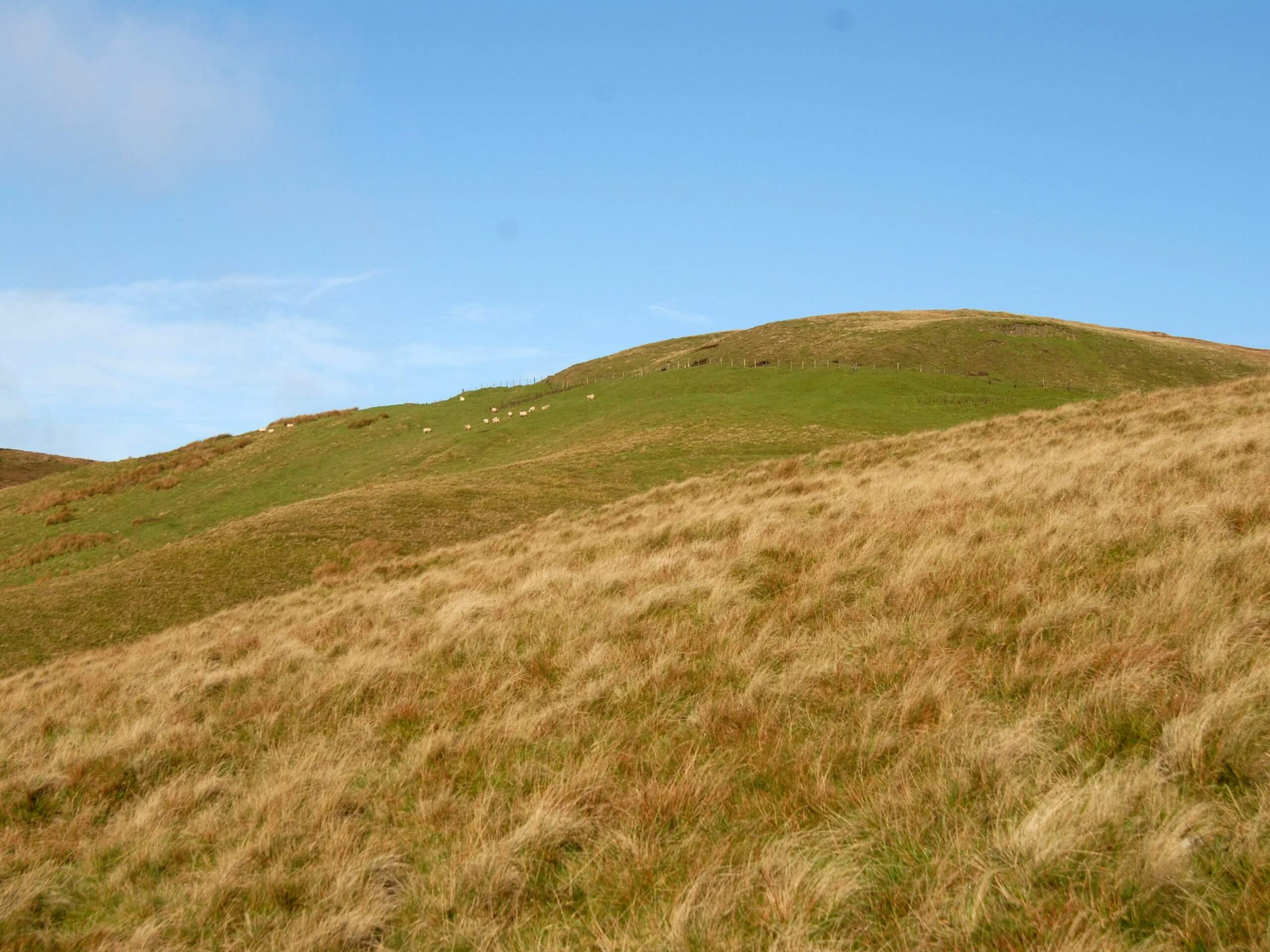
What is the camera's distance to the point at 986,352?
72.9 metres

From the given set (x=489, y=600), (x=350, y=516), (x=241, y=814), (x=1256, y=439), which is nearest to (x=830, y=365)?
(x=350, y=516)

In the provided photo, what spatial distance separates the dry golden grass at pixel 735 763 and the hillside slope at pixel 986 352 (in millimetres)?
62967

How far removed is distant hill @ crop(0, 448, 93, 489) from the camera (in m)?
92.4

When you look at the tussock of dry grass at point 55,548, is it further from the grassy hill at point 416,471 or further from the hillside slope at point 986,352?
the hillside slope at point 986,352

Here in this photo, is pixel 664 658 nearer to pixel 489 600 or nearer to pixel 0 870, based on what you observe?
pixel 489 600

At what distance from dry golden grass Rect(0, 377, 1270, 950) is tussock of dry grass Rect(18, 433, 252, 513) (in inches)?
1935

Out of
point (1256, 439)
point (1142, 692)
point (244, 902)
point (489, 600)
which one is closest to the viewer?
point (244, 902)

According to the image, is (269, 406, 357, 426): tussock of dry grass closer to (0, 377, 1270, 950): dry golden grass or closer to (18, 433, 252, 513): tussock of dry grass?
(18, 433, 252, 513): tussock of dry grass

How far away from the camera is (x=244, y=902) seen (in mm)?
4488

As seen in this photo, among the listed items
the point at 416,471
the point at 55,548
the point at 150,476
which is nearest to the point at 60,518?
the point at 55,548

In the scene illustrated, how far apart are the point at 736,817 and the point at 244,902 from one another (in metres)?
2.86

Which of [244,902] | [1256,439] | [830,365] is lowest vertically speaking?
[244,902]

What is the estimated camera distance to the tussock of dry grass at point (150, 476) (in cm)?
5112

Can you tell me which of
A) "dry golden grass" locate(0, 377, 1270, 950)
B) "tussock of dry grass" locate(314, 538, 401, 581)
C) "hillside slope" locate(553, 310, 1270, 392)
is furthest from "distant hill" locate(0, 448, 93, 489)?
"dry golden grass" locate(0, 377, 1270, 950)
